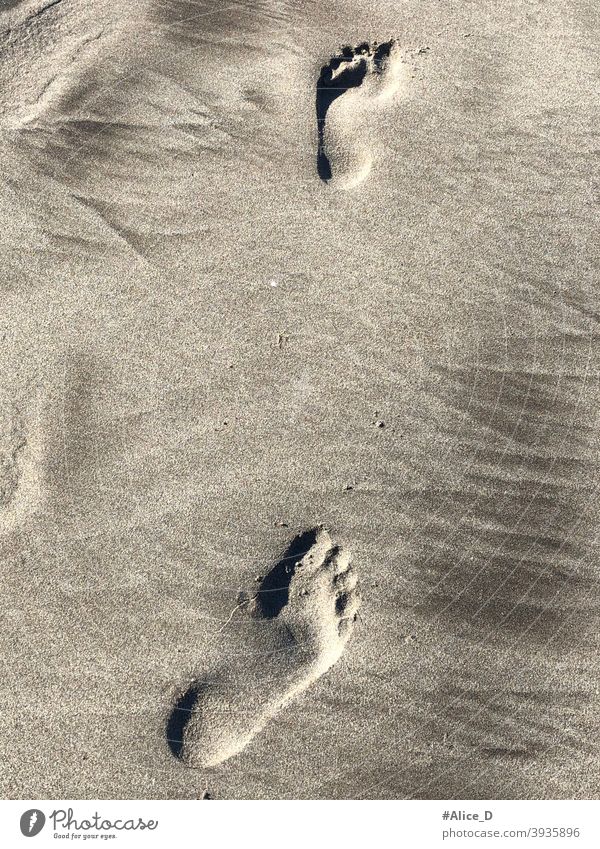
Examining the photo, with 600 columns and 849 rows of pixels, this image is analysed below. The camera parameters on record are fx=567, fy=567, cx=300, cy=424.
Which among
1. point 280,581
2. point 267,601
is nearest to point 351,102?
point 280,581

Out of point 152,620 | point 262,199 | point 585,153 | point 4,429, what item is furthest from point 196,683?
point 585,153

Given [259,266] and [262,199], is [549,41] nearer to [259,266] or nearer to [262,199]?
[262,199]

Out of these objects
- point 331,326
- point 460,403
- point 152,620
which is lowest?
point 152,620

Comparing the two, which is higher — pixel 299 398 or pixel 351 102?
pixel 351 102

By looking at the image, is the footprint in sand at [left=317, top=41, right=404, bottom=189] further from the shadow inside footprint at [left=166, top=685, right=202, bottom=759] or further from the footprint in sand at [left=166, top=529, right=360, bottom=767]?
the shadow inside footprint at [left=166, top=685, right=202, bottom=759]
